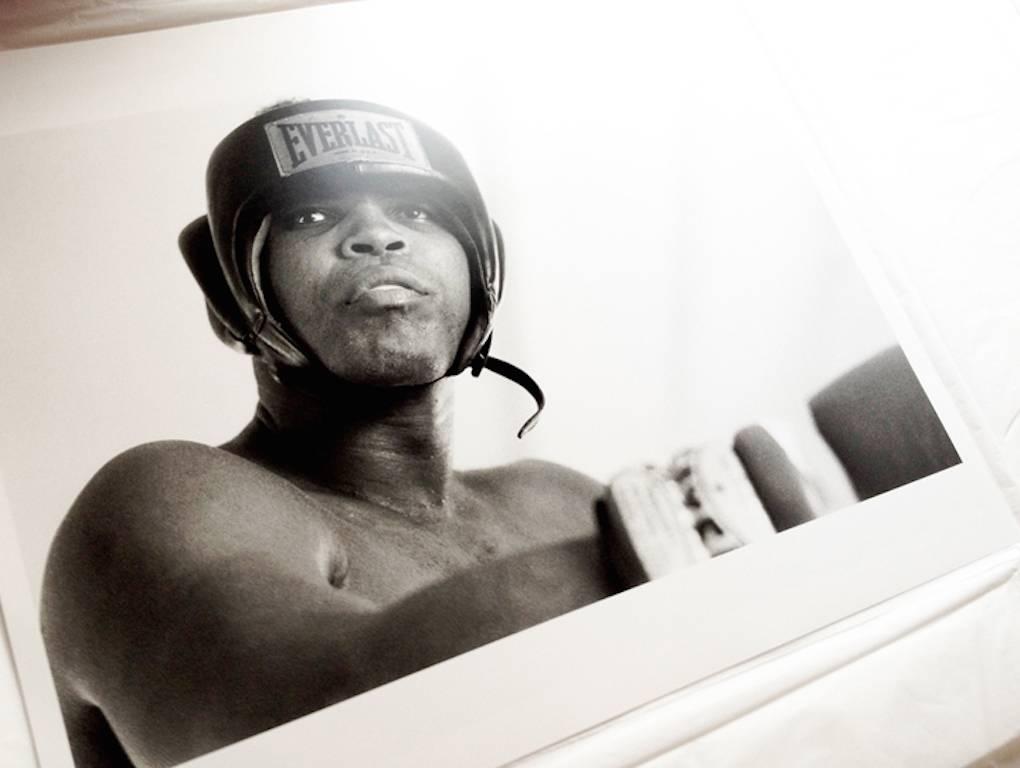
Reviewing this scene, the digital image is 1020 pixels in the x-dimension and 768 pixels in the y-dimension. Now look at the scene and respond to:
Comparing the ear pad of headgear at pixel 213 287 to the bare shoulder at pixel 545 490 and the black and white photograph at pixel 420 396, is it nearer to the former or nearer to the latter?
the black and white photograph at pixel 420 396

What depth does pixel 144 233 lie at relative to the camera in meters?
0.61

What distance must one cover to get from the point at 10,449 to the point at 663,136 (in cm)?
56

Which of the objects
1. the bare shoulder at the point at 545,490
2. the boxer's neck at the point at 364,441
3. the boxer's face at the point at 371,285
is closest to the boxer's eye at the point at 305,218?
the boxer's face at the point at 371,285

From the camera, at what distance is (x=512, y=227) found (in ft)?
2.23

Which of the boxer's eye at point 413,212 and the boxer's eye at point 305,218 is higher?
the boxer's eye at point 305,218

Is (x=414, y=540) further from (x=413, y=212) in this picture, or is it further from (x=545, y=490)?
(x=413, y=212)

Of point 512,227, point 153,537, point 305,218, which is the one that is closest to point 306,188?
point 305,218

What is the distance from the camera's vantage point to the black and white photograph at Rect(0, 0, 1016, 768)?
518mm

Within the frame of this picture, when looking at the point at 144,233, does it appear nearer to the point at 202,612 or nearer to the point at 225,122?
the point at 225,122

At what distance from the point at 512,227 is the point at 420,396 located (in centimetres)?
16

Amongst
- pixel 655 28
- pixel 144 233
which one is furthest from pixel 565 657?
pixel 655 28

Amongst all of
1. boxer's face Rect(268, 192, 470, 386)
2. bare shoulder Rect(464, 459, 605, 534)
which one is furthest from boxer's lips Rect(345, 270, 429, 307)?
bare shoulder Rect(464, 459, 605, 534)

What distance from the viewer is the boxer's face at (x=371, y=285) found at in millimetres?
599

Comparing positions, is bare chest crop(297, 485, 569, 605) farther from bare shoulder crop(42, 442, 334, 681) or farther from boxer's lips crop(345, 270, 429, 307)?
boxer's lips crop(345, 270, 429, 307)
